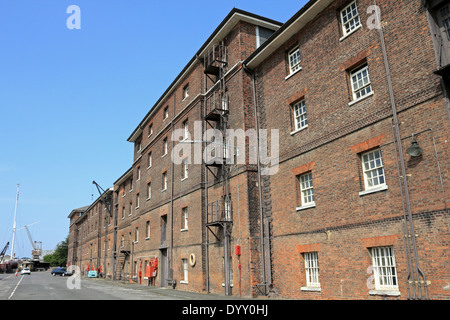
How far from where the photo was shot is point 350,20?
15203 mm

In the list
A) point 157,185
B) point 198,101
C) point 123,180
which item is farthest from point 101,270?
point 198,101

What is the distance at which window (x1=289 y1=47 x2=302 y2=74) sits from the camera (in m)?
18.0

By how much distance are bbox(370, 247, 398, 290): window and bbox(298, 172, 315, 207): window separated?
381cm

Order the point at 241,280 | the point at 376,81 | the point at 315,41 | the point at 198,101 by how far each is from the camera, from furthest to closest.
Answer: the point at 198,101 → the point at 241,280 → the point at 315,41 → the point at 376,81

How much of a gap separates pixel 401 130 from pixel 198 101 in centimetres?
1542

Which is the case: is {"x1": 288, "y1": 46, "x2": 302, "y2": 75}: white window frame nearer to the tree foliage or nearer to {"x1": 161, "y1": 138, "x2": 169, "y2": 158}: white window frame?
{"x1": 161, "y1": 138, "x2": 169, "y2": 158}: white window frame

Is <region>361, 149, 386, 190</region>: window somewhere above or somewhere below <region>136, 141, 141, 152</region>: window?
below

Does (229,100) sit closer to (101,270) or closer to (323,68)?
(323,68)

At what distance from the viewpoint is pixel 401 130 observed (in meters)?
12.3

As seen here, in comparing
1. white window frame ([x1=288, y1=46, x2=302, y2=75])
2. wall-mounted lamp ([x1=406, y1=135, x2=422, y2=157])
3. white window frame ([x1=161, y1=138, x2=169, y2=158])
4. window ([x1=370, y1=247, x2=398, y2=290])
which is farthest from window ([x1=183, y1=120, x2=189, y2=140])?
wall-mounted lamp ([x1=406, y1=135, x2=422, y2=157])

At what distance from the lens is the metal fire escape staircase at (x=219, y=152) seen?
20.6 meters

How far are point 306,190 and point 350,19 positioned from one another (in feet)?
24.2

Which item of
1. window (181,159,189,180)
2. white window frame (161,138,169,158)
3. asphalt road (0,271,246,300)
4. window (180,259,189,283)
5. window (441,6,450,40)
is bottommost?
asphalt road (0,271,246,300)

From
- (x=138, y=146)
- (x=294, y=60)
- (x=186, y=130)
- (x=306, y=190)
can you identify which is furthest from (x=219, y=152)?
(x=138, y=146)
